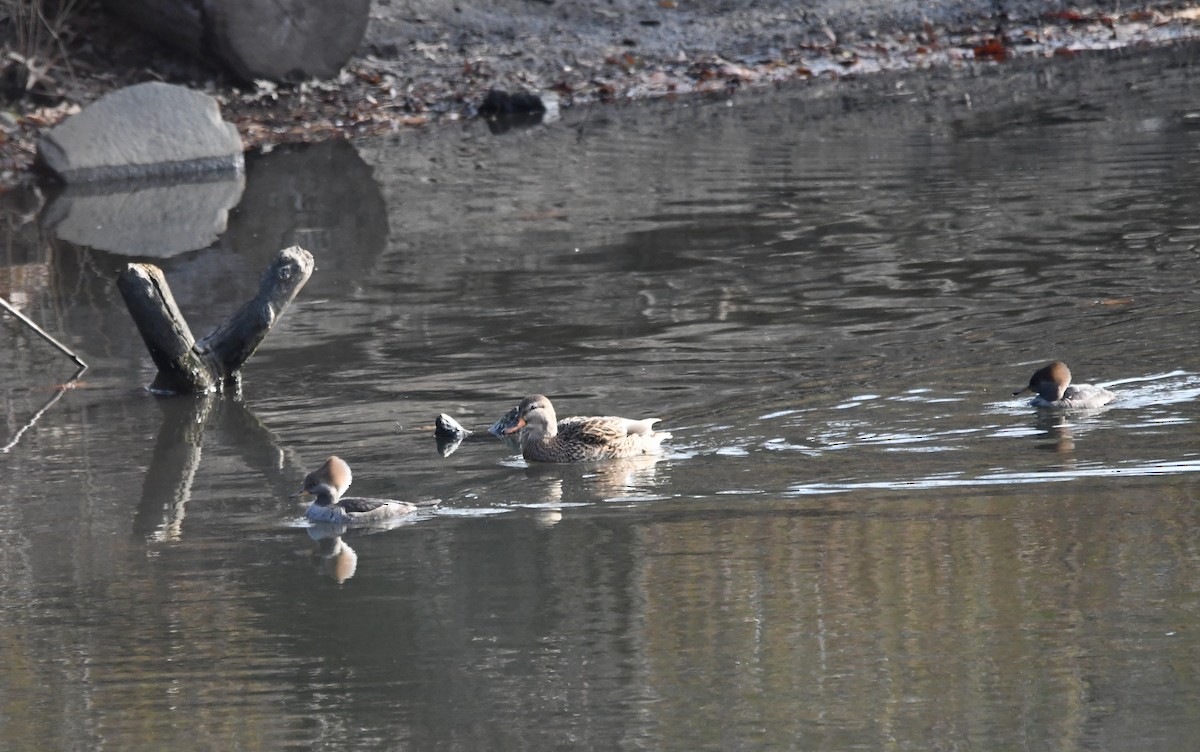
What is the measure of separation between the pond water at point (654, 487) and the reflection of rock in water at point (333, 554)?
0.04 metres

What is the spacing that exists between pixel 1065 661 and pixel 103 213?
1362cm

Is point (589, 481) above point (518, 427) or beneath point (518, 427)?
beneath

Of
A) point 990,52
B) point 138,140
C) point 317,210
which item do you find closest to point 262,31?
point 138,140

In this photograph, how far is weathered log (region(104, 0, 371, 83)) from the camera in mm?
22812

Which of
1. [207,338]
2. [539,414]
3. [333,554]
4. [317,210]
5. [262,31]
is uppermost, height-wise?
[262,31]

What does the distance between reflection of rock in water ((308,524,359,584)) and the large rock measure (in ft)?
41.9

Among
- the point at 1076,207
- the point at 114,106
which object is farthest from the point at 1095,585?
the point at 114,106

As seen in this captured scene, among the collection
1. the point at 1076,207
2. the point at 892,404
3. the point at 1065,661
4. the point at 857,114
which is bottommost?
the point at 1065,661

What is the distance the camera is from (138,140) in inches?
785

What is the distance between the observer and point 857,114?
859 inches

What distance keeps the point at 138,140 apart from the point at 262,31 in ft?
11.7

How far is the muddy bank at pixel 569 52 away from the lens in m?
23.1

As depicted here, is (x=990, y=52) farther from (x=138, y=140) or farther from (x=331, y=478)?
(x=331, y=478)

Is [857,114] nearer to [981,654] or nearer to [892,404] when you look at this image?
[892,404]
